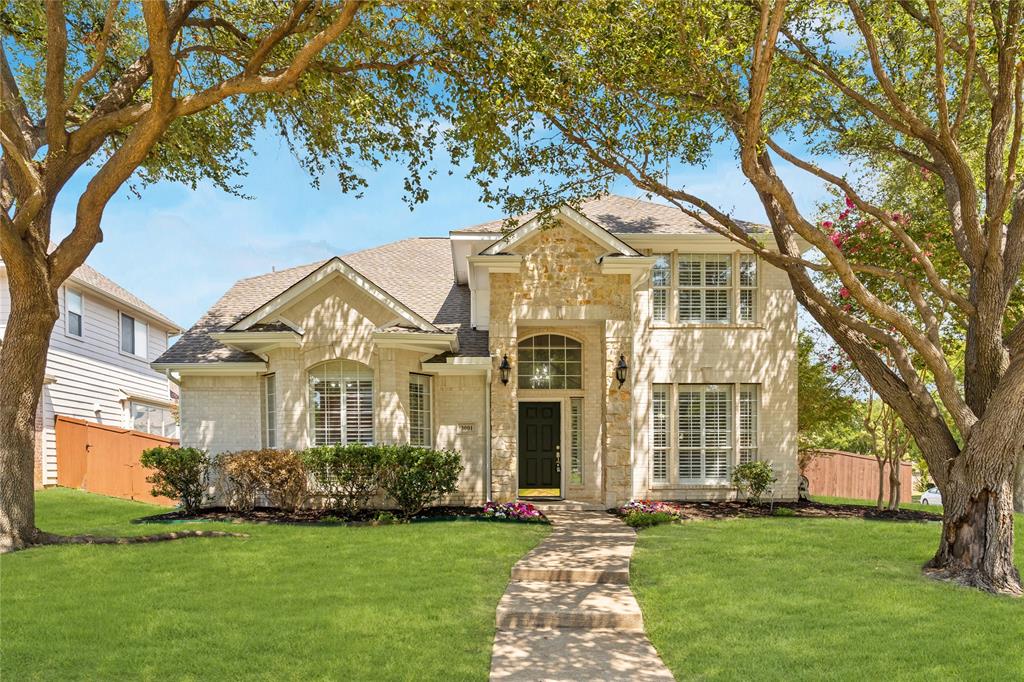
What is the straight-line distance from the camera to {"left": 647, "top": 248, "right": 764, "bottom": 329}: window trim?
15234mm

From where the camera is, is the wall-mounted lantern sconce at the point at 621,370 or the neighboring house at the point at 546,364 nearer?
the neighboring house at the point at 546,364

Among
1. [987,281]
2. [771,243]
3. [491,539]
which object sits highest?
[771,243]

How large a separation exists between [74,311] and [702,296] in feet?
61.4

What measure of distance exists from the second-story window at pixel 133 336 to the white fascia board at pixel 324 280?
13.8 metres

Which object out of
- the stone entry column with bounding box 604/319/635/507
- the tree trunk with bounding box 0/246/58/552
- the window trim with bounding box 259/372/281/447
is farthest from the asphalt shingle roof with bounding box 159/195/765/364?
the tree trunk with bounding box 0/246/58/552

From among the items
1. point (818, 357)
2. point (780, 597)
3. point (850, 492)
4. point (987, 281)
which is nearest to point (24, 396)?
point (780, 597)

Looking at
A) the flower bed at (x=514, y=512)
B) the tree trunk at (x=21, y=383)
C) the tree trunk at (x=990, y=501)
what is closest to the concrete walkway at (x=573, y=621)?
the flower bed at (x=514, y=512)

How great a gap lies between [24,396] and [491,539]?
7137 mm

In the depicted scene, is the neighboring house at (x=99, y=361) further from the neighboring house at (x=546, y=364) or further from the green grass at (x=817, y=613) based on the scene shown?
the green grass at (x=817, y=613)

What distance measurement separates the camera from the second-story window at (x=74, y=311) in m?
21.0

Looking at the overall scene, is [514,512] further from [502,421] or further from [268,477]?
[268,477]

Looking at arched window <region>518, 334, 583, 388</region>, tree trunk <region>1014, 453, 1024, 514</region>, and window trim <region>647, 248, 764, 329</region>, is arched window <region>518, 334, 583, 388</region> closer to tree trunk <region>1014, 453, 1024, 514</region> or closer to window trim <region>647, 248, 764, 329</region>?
window trim <region>647, 248, 764, 329</region>

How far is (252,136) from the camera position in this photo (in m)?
13.9

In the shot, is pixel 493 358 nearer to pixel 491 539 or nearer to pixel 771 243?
pixel 491 539
